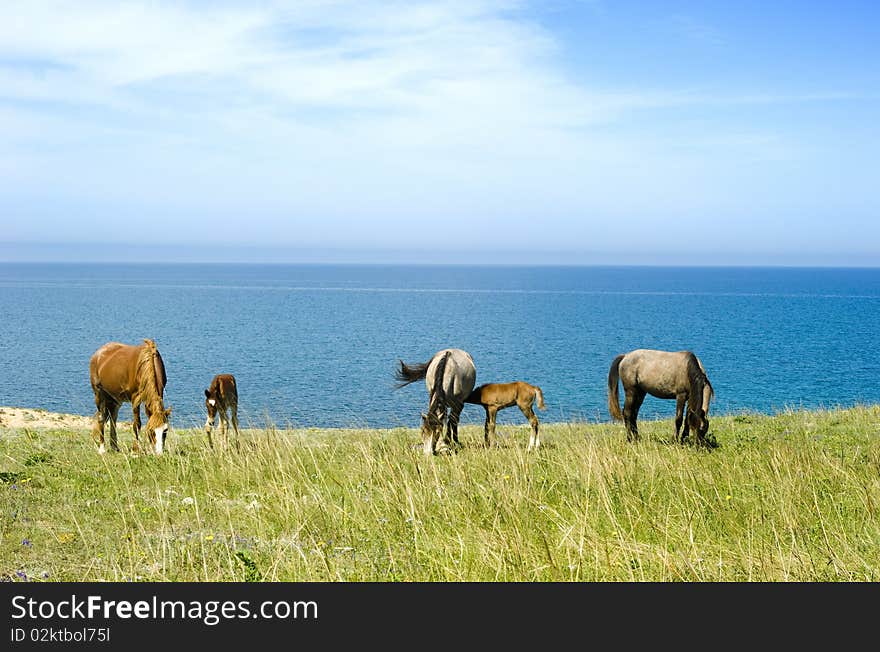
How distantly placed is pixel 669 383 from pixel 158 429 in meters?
9.68

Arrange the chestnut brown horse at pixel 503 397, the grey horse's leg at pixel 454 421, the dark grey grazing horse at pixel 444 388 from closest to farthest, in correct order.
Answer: the dark grey grazing horse at pixel 444 388, the grey horse's leg at pixel 454 421, the chestnut brown horse at pixel 503 397

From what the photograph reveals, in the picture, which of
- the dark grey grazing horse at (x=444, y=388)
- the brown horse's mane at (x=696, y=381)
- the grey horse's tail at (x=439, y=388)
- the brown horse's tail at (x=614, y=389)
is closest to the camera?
the dark grey grazing horse at (x=444, y=388)

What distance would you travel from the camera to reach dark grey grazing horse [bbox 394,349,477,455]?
13.3m

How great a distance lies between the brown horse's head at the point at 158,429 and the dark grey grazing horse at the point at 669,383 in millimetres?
8583

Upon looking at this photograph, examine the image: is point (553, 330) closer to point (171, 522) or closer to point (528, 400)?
point (528, 400)

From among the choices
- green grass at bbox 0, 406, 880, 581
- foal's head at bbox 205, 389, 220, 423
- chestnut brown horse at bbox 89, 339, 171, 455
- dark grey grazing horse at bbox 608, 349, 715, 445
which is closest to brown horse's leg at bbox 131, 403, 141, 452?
chestnut brown horse at bbox 89, 339, 171, 455

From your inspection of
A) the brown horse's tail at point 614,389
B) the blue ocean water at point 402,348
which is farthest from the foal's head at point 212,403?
the brown horse's tail at point 614,389

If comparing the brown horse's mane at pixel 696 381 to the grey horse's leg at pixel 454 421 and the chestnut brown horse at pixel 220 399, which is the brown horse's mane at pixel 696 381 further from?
the chestnut brown horse at pixel 220 399

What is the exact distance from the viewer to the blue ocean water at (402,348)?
3934 centimetres

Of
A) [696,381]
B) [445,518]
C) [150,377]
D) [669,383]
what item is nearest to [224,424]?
[150,377]

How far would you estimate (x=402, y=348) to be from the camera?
71062mm

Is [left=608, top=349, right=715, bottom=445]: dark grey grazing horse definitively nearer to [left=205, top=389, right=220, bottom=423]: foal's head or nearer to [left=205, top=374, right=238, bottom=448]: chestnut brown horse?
[left=205, top=374, right=238, bottom=448]: chestnut brown horse

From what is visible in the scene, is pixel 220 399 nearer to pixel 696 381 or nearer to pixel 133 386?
pixel 133 386
